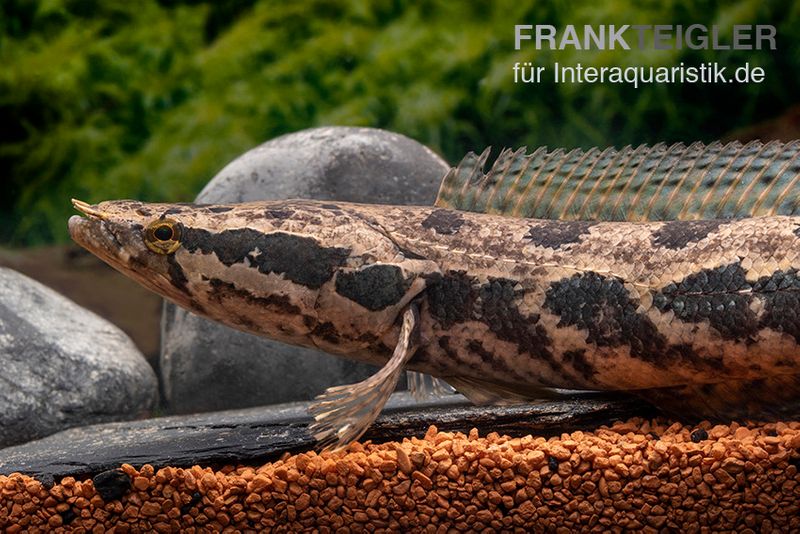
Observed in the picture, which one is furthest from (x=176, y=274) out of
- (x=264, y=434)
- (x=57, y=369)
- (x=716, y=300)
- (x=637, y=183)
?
(x=716, y=300)

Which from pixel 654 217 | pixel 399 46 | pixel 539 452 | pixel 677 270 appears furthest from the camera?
pixel 399 46

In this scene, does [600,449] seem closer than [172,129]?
Yes

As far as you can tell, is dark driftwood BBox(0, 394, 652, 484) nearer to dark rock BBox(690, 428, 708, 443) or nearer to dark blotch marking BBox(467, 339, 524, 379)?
dark blotch marking BBox(467, 339, 524, 379)

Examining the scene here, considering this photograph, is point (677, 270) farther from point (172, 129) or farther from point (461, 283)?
point (172, 129)

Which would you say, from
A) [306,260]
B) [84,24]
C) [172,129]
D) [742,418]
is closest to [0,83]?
[84,24]

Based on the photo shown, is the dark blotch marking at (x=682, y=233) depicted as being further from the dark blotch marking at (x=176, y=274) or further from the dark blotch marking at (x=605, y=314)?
the dark blotch marking at (x=176, y=274)

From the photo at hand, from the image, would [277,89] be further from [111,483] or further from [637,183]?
[111,483]

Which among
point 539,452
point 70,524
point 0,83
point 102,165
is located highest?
point 0,83
